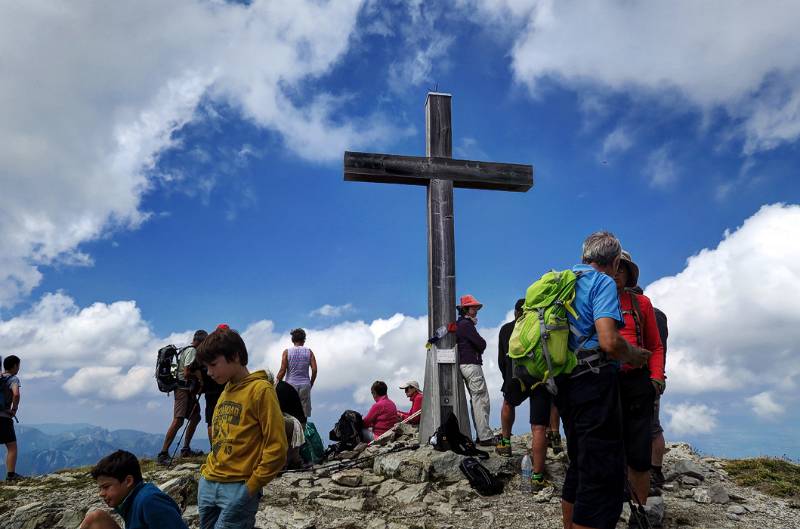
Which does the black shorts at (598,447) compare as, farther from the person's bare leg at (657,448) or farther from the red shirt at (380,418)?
the red shirt at (380,418)

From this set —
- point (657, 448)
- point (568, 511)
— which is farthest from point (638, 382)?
point (657, 448)

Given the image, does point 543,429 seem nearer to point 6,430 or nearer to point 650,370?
point 650,370

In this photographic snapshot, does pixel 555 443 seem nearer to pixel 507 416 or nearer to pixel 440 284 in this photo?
pixel 507 416

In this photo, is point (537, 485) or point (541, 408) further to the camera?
Answer: point (537, 485)

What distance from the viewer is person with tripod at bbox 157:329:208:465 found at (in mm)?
10422

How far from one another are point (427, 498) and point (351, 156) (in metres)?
5.69

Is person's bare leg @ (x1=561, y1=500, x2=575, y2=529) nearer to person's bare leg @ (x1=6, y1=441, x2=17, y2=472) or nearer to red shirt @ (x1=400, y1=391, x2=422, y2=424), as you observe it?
red shirt @ (x1=400, y1=391, x2=422, y2=424)

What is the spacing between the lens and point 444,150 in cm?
1042

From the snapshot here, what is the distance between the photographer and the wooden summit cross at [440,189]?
9.44 meters

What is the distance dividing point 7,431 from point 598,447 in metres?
11.3

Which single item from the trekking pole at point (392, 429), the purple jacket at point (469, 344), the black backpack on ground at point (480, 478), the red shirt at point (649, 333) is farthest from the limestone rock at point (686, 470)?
the trekking pole at point (392, 429)

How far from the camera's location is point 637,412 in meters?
4.88

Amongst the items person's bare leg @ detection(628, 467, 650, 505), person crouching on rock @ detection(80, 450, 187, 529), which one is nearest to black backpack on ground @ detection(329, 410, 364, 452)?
person's bare leg @ detection(628, 467, 650, 505)

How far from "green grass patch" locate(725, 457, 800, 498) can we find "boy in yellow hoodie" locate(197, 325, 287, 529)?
8.15 m
